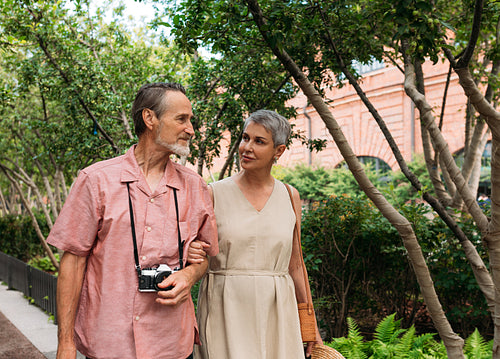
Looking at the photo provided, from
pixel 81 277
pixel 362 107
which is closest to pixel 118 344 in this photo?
pixel 81 277

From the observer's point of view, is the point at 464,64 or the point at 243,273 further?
the point at 464,64

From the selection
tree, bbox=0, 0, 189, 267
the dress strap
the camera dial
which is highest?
tree, bbox=0, 0, 189, 267

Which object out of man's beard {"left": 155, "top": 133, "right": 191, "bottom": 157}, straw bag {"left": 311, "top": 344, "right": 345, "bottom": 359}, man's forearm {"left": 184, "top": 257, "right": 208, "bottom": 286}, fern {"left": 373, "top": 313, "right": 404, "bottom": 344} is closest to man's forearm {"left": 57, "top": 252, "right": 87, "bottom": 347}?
man's forearm {"left": 184, "top": 257, "right": 208, "bottom": 286}

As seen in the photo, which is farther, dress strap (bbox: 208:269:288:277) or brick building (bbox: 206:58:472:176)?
brick building (bbox: 206:58:472:176)

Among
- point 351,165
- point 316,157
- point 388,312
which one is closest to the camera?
point 351,165

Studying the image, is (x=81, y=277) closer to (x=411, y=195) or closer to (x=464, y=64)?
(x=464, y=64)

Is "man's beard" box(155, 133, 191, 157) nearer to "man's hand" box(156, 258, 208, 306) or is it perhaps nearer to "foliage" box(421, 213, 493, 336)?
"man's hand" box(156, 258, 208, 306)

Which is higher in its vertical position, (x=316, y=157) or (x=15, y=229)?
(x=316, y=157)

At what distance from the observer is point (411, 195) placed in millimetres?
18281

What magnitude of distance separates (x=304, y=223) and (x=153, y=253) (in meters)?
3.86

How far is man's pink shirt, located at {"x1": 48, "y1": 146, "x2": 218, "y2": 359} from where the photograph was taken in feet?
5.80

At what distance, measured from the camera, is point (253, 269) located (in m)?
2.47

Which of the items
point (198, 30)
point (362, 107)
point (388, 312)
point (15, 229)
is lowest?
point (388, 312)

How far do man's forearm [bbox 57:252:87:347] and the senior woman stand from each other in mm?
800
